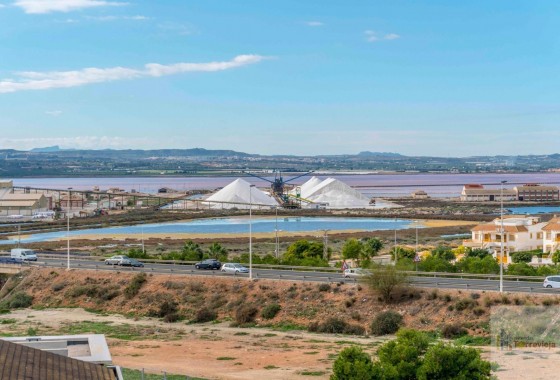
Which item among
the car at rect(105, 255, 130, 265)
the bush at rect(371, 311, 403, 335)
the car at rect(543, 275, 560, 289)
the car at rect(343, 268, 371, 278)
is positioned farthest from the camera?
the car at rect(105, 255, 130, 265)

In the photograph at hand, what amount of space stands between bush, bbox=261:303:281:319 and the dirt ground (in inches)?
61.9

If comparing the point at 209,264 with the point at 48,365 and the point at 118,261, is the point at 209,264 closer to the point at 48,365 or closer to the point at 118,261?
the point at 118,261

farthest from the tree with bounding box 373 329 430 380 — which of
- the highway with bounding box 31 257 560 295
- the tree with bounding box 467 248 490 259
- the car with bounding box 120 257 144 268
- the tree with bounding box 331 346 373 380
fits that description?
the tree with bounding box 467 248 490 259

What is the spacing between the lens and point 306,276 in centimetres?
4947

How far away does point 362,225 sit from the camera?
121938 mm

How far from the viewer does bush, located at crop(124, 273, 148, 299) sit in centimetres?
5035

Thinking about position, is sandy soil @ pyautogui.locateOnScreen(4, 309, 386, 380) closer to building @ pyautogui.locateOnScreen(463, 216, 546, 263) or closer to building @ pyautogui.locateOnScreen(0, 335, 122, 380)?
building @ pyautogui.locateOnScreen(0, 335, 122, 380)

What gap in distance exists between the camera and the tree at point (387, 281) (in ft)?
140

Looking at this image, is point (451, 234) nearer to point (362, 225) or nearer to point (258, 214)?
point (362, 225)

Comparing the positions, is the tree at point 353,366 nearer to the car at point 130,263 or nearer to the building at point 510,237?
the car at point 130,263

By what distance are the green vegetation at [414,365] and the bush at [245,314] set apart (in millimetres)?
20512

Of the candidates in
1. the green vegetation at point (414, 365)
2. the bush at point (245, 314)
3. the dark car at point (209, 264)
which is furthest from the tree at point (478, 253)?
the green vegetation at point (414, 365)

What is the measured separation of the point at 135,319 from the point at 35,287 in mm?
11395

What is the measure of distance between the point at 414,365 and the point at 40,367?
1084 cm
